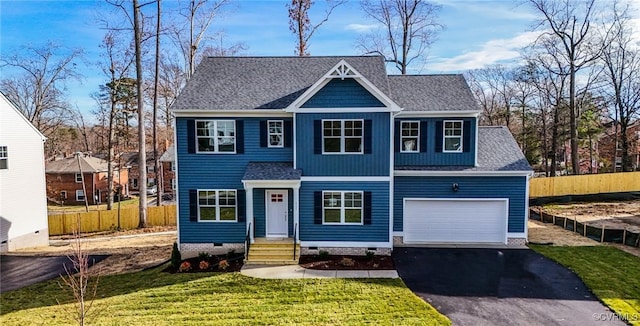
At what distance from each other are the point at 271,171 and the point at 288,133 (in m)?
1.72

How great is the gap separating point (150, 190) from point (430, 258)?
43.5 m

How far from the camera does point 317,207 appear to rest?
46.4ft

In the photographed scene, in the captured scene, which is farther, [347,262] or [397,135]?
[397,135]

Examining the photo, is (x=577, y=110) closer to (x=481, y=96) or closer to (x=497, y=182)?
(x=481, y=96)

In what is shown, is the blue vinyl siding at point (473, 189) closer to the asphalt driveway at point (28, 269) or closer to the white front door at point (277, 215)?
the white front door at point (277, 215)

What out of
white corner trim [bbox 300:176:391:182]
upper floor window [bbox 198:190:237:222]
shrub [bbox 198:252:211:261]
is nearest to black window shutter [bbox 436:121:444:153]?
white corner trim [bbox 300:176:391:182]

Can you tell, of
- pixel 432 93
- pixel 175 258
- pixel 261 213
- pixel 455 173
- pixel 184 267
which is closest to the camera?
pixel 184 267

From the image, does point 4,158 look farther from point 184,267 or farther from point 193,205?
point 184,267

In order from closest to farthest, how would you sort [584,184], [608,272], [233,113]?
1. [608,272]
2. [233,113]
3. [584,184]

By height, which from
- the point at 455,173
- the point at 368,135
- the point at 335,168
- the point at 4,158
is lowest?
the point at 455,173

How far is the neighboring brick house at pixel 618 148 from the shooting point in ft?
114

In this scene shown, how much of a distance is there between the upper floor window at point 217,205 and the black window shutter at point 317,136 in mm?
3689

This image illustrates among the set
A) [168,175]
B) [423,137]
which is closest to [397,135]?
[423,137]

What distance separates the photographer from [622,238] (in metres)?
15.6
